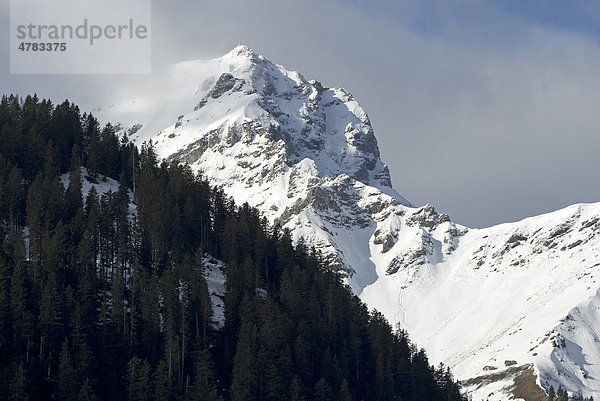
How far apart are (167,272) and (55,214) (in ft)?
58.4

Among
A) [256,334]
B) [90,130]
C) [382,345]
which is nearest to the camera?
[256,334]

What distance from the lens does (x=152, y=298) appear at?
116375 mm

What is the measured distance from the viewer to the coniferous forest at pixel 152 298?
10494 centimetres

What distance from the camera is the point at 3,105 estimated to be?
159625 mm

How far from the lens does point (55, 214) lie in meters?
128

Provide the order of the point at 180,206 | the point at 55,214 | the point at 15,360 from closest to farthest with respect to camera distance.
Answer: the point at 15,360, the point at 55,214, the point at 180,206

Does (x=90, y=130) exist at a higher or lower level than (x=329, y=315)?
higher

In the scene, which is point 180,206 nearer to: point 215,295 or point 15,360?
point 215,295

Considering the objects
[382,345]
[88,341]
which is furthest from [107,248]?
[382,345]

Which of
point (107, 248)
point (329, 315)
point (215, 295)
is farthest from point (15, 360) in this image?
point (329, 315)

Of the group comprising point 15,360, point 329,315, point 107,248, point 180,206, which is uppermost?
point 180,206

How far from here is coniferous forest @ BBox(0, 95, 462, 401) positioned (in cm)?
10494

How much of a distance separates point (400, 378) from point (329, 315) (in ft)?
43.5

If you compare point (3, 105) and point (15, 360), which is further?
point (3, 105)
